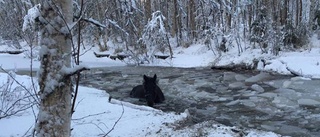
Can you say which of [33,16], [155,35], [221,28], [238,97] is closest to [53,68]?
[33,16]

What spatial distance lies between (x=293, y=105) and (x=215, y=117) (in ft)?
7.67

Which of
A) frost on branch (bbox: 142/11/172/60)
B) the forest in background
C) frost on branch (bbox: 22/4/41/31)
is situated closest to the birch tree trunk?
frost on branch (bbox: 22/4/41/31)

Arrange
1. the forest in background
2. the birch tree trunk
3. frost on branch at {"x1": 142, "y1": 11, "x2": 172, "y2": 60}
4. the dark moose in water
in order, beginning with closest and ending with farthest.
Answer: the birch tree trunk → the dark moose in water → the forest in background → frost on branch at {"x1": 142, "y1": 11, "x2": 172, "y2": 60}

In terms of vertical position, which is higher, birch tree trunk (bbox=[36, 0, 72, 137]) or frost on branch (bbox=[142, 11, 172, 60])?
frost on branch (bbox=[142, 11, 172, 60])

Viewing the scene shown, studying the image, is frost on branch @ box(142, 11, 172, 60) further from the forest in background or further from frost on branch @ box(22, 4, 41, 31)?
frost on branch @ box(22, 4, 41, 31)

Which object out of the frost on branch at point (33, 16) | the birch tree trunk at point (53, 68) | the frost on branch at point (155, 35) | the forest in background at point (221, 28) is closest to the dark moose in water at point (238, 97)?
the forest in background at point (221, 28)

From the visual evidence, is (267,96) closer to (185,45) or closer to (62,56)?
(62,56)

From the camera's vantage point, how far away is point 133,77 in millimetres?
15047

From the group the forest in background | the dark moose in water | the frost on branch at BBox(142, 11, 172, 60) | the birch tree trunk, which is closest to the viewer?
the birch tree trunk

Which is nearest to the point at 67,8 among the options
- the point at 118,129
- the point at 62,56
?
the point at 62,56

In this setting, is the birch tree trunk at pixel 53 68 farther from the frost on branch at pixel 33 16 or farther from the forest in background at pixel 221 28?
the forest in background at pixel 221 28

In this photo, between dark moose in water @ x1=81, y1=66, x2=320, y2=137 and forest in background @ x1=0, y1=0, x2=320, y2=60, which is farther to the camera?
forest in background @ x1=0, y1=0, x2=320, y2=60

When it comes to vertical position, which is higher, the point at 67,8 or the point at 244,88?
the point at 67,8

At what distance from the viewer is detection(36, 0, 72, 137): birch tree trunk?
2.20 m
